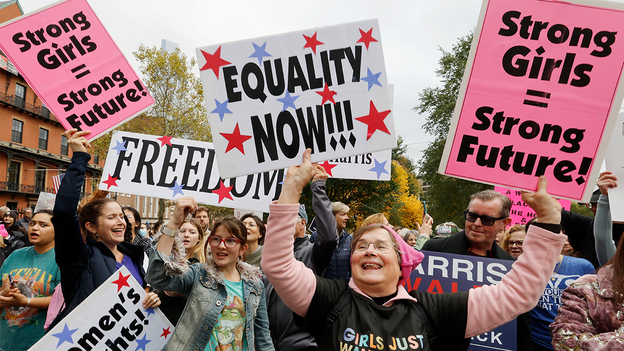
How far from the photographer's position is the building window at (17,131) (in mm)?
37031

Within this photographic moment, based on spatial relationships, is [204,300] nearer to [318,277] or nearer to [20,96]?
[318,277]

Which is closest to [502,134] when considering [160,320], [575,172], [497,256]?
[575,172]

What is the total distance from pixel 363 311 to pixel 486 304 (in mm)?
613

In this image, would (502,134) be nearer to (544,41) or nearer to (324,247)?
(544,41)

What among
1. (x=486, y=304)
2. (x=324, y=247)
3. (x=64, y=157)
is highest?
(x=486, y=304)

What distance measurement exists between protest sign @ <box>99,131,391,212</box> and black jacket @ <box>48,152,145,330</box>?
5.52 ft

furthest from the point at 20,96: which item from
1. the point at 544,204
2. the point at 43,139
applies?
the point at 544,204

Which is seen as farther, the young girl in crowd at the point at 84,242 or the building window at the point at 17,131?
the building window at the point at 17,131

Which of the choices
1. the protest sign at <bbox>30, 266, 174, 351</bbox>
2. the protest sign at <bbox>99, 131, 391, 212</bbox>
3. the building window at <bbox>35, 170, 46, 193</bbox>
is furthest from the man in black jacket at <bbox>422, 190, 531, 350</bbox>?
the building window at <bbox>35, 170, 46, 193</bbox>

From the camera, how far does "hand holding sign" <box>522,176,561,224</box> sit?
2.08 m

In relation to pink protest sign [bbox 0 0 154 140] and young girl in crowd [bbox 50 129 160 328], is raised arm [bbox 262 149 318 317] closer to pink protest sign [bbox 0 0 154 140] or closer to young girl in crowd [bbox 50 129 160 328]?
young girl in crowd [bbox 50 129 160 328]

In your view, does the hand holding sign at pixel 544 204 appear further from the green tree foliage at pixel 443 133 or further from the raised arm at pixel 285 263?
the green tree foliage at pixel 443 133

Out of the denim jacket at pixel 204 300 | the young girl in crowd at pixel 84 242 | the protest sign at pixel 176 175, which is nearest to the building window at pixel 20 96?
the protest sign at pixel 176 175

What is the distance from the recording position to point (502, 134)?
8.54 ft
